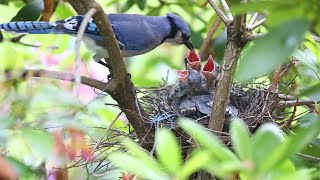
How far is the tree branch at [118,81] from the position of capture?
1.22 m

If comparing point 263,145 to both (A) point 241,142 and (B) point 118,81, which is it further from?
(B) point 118,81

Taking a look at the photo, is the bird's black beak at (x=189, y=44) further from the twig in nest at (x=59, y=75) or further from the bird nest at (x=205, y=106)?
the twig in nest at (x=59, y=75)

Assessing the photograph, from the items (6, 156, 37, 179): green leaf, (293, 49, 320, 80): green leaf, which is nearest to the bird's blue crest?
(293, 49, 320, 80): green leaf

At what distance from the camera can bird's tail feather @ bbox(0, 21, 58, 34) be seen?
5.88 ft


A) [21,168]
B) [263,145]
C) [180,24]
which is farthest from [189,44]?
[263,145]

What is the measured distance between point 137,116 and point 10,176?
3.15ft

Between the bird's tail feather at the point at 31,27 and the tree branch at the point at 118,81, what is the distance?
0.36 meters

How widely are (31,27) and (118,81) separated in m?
0.52

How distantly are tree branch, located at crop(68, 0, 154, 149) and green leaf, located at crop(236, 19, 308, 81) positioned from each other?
1.95ft

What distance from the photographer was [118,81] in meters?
1.43

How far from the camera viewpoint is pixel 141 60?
8.57 ft

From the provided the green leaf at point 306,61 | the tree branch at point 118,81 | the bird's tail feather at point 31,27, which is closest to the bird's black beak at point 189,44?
the bird's tail feather at point 31,27

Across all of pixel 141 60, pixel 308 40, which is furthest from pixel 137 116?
pixel 141 60

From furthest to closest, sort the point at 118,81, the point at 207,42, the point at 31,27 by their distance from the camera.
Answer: the point at 207,42 < the point at 31,27 < the point at 118,81
